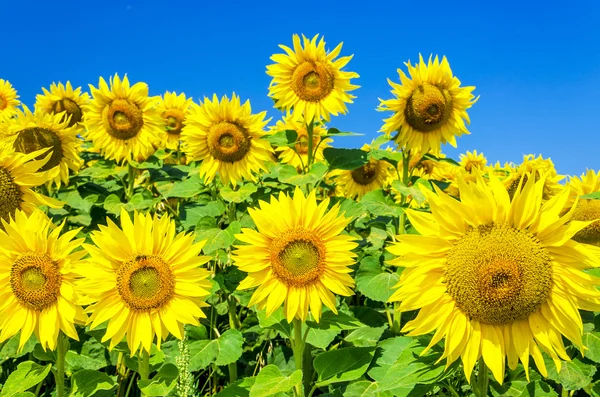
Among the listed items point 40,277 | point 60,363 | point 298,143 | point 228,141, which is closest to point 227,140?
point 228,141

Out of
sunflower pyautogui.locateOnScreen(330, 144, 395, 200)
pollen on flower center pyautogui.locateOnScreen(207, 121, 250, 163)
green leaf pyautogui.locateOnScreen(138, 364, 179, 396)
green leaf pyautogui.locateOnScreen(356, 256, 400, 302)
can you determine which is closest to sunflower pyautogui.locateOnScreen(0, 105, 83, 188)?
pollen on flower center pyautogui.locateOnScreen(207, 121, 250, 163)

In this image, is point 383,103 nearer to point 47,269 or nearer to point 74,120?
point 47,269

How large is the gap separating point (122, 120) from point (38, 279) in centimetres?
350

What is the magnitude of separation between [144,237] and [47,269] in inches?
25.5

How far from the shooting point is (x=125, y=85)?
270 inches

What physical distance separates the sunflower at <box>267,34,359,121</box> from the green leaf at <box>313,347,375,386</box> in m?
2.57

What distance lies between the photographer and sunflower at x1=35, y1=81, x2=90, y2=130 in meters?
7.78

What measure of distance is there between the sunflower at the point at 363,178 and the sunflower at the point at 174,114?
2.33 m

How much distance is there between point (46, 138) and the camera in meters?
5.84

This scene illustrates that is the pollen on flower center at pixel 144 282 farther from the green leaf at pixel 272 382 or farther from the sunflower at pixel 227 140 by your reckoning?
the sunflower at pixel 227 140

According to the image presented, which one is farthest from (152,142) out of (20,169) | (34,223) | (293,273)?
(293,273)

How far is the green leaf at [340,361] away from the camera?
139 inches

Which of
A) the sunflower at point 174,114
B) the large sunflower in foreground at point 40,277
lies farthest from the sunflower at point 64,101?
the large sunflower in foreground at point 40,277

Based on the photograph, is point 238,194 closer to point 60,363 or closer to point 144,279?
point 144,279
